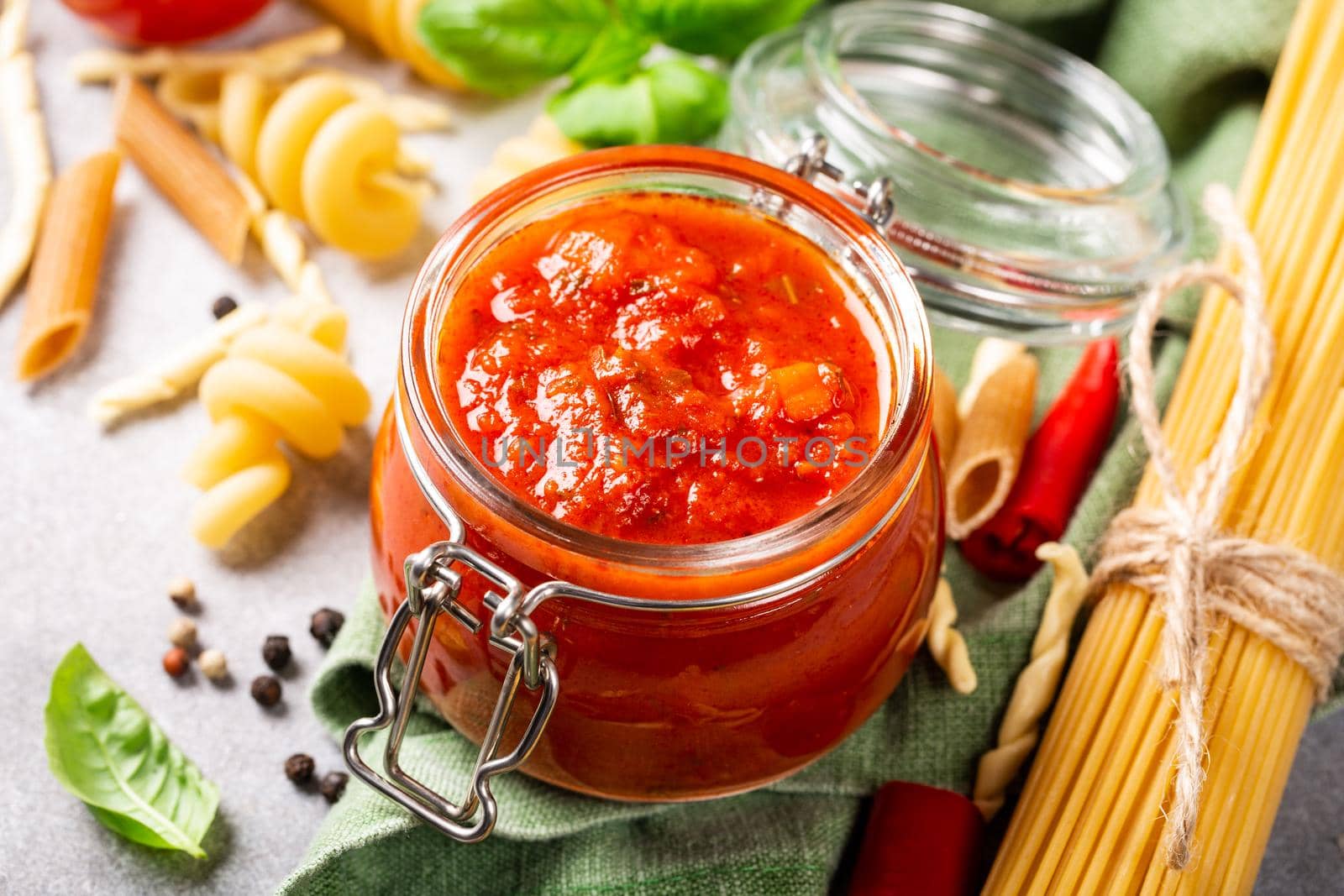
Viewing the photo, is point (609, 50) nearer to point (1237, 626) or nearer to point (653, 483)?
point (653, 483)

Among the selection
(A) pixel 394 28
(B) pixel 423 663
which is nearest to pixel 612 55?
(A) pixel 394 28

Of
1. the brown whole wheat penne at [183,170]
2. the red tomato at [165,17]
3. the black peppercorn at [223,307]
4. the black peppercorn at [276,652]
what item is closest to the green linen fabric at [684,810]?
the black peppercorn at [276,652]

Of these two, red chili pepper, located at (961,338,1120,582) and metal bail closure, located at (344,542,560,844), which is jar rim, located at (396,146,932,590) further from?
red chili pepper, located at (961,338,1120,582)

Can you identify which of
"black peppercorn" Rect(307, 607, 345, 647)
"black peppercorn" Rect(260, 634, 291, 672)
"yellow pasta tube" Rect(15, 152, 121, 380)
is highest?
"yellow pasta tube" Rect(15, 152, 121, 380)

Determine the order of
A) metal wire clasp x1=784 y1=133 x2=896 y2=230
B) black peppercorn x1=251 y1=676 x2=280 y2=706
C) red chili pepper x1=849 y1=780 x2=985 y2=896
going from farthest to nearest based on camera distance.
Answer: black peppercorn x1=251 y1=676 x2=280 y2=706
metal wire clasp x1=784 y1=133 x2=896 y2=230
red chili pepper x1=849 y1=780 x2=985 y2=896

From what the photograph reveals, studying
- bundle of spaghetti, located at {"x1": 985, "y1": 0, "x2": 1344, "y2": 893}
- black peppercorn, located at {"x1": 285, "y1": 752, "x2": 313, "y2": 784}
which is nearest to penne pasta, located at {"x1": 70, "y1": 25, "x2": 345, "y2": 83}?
black peppercorn, located at {"x1": 285, "y1": 752, "x2": 313, "y2": 784}

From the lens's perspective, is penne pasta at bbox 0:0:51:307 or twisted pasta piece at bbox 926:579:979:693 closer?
twisted pasta piece at bbox 926:579:979:693

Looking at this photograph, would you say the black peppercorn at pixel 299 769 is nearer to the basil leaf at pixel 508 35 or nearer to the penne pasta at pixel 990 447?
the penne pasta at pixel 990 447
